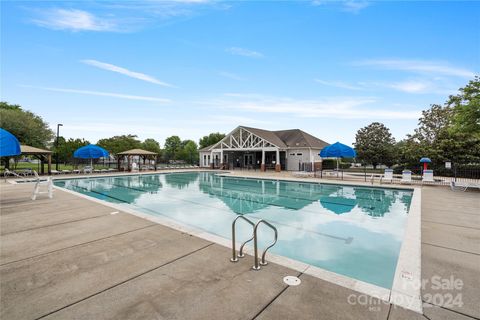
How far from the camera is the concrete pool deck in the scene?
2.43 m

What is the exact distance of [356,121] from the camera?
113 feet

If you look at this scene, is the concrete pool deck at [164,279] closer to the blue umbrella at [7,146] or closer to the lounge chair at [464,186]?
the blue umbrella at [7,146]

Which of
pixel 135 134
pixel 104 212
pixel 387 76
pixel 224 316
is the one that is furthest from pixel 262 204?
pixel 135 134

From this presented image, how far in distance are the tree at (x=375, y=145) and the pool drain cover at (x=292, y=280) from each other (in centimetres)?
3309

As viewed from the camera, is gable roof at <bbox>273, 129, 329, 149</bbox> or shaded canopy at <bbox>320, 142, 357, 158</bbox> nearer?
shaded canopy at <bbox>320, 142, 357, 158</bbox>

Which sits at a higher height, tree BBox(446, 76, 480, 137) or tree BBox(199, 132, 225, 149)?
tree BBox(199, 132, 225, 149)

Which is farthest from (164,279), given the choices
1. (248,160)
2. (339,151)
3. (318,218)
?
(248,160)

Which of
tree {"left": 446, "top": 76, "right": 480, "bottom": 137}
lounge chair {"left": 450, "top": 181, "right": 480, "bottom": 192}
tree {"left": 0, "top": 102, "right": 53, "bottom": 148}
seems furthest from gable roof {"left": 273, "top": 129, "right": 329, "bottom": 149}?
tree {"left": 0, "top": 102, "right": 53, "bottom": 148}

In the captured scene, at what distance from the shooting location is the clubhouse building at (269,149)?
26594 mm

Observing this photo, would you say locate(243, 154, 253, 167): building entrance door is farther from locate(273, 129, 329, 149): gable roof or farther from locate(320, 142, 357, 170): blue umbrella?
locate(320, 142, 357, 170): blue umbrella

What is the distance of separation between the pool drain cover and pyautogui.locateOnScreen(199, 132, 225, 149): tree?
178ft

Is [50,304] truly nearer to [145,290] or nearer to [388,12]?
[145,290]

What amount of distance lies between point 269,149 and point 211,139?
111ft

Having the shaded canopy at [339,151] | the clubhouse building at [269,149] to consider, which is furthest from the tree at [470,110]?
the clubhouse building at [269,149]
